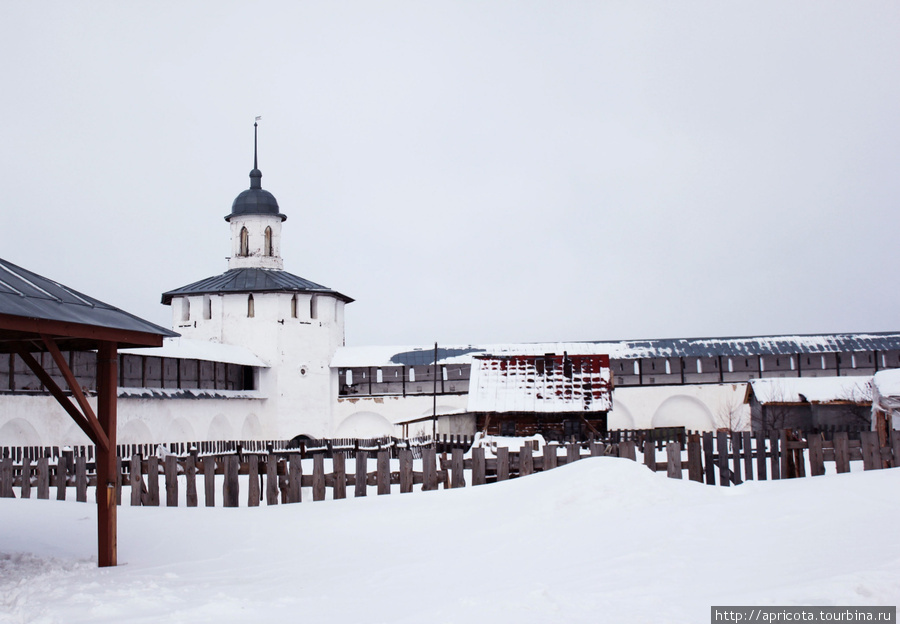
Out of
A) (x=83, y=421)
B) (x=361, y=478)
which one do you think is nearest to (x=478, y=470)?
(x=361, y=478)

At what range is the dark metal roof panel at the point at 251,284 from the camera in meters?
33.0

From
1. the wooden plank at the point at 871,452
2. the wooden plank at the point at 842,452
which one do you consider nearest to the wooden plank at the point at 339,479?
the wooden plank at the point at 842,452

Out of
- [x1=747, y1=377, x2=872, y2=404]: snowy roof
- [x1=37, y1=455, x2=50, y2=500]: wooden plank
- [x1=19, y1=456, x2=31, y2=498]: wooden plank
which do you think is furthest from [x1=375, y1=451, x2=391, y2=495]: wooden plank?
[x1=747, y1=377, x2=872, y2=404]: snowy roof

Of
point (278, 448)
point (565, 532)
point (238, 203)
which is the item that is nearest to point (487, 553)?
point (565, 532)

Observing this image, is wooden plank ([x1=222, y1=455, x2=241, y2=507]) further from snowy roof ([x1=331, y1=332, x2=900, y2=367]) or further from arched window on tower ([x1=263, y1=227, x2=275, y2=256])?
arched window on tower ([x1=263, y1=227, x2=275, y2=256])

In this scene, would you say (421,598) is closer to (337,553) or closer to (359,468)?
(337,553)

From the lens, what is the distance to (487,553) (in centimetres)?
733

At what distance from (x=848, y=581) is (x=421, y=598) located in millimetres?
2624

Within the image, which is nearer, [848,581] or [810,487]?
[848,581]

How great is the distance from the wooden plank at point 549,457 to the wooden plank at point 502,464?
0.53m

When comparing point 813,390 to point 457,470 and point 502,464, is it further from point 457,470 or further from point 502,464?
point 457,470

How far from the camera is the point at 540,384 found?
24.5 meters

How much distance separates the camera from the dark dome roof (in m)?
34.7

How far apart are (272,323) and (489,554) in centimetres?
2659
